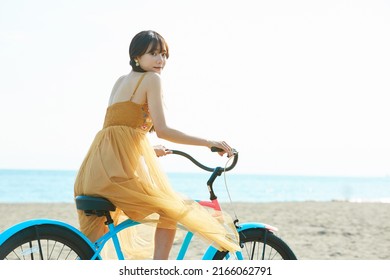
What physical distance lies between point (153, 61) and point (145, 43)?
11 cm

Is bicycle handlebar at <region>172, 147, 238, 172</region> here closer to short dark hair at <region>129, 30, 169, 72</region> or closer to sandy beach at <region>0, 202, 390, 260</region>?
short dark hair at <region>129, 30, 169, 72</region>

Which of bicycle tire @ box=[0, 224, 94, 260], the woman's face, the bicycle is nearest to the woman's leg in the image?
the bicycle

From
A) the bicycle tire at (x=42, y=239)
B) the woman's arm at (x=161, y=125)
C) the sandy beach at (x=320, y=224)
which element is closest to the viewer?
the bicycle tire at (x=42, y=239)

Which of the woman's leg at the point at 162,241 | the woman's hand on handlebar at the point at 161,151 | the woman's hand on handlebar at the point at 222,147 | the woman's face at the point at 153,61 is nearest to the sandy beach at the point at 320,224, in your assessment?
the woman's hand on handlebar at the point at 161,151

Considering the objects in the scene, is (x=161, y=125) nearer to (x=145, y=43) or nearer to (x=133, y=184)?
(x=133, y=184)

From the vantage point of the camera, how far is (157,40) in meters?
3.43

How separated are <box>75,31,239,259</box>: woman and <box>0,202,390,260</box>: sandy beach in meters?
3.54

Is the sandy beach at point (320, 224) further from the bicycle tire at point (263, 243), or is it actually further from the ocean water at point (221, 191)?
the ocean water at point (221, 191)

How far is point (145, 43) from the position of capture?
3.41m

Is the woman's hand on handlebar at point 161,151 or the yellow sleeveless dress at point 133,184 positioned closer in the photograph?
the yellow sleeveless dress at point 133,184

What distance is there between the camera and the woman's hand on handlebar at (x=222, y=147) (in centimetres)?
331

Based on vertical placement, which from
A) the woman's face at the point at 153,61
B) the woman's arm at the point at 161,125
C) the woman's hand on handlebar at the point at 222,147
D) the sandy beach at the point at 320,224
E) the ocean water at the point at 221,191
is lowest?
the ocean water at the point at 221,191

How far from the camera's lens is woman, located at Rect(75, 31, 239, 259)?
10.8 ft

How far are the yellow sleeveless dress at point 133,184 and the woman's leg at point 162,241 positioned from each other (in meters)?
0.05
